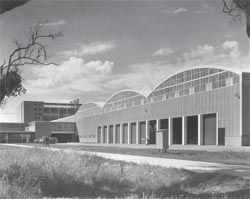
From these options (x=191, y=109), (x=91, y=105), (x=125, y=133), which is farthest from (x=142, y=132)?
(x=91, y=105)

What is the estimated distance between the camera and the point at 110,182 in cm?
1267

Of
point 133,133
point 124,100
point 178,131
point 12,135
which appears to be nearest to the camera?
point 178,131

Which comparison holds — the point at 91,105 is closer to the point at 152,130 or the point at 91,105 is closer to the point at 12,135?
the point at 12,135

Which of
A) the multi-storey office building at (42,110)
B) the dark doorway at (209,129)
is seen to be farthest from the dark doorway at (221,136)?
the multi-storey office building at (42,110)

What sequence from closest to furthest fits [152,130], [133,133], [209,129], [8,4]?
[8,4] < [209,129] < [152,130] < [133,133]

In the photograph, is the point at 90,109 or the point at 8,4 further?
the point at 90,109

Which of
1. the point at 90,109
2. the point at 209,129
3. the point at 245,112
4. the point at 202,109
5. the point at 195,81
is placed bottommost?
the point at 209,129

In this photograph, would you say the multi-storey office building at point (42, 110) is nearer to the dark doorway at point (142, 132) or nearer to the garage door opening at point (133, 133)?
the garage door opening at point (133, 133)

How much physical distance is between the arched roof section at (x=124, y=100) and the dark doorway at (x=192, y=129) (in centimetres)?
1385

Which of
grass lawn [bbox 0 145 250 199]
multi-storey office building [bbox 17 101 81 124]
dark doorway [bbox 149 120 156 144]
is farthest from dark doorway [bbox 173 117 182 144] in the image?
multi-storey office building [bbox 17 101 81 124]

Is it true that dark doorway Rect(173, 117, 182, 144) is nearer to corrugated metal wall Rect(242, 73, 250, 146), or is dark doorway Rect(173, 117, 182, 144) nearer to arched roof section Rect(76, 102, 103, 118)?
corrugated metal wall Rect(242, 73, 250, 146)

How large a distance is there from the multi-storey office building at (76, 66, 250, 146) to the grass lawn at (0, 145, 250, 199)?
40.2 metres

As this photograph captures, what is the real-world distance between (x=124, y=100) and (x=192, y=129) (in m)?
24.1

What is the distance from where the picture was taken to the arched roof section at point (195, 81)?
54250mm
